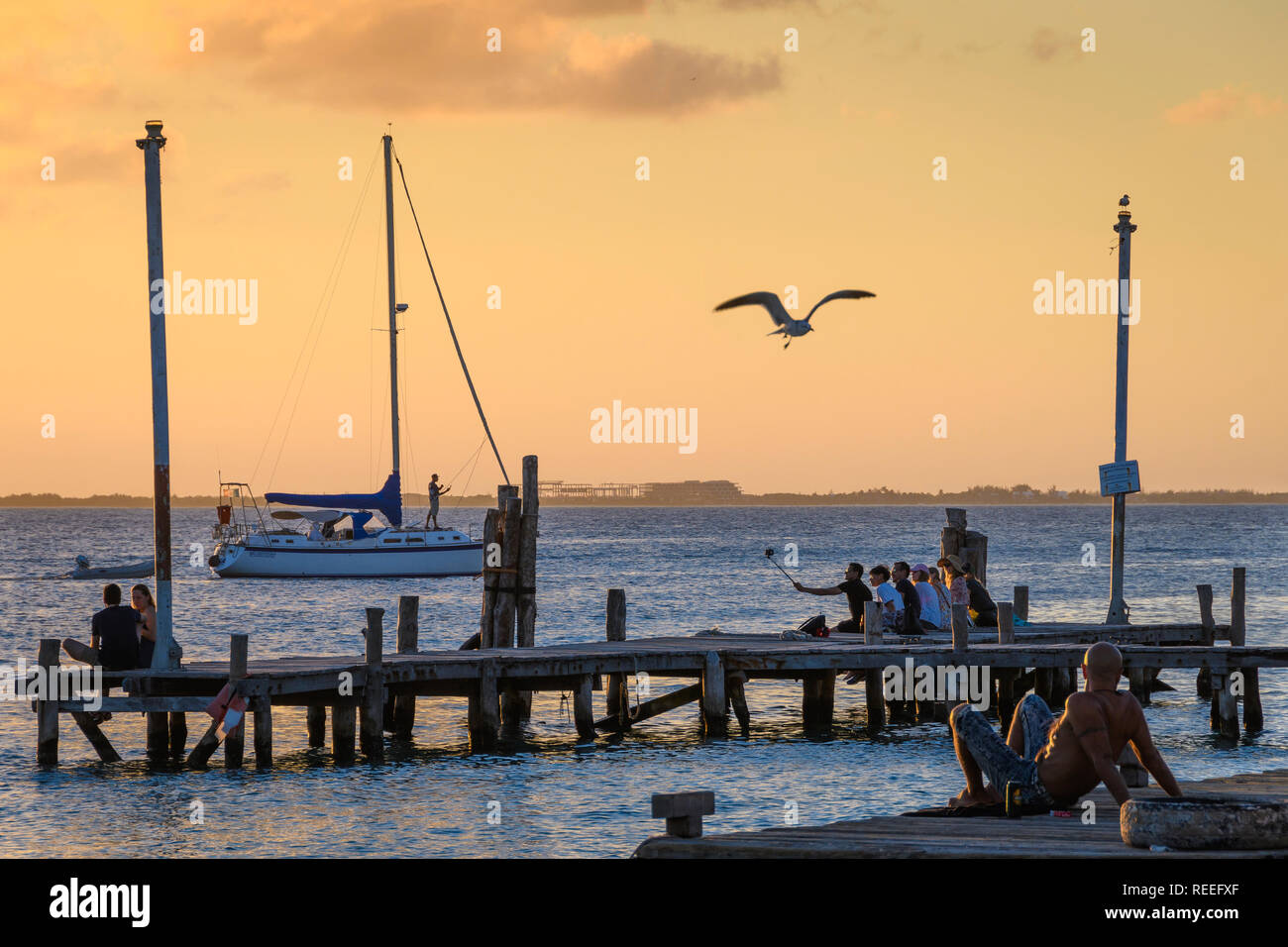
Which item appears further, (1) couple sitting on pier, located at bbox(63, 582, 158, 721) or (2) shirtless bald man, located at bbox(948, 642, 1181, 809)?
(1) couple sitting on pier, located at bbox(63, 582, 158, 721)

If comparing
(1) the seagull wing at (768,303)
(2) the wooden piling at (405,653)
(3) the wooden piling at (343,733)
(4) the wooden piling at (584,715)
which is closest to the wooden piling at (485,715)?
(4) the wooden piling at (584,715)

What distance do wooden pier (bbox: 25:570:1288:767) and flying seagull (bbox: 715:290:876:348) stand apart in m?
4.37

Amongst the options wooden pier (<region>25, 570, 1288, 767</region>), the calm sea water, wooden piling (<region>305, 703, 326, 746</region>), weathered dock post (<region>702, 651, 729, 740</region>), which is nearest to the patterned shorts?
the calm sea water

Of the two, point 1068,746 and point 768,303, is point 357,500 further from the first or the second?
point 1068,746

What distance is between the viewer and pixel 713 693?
849 inches

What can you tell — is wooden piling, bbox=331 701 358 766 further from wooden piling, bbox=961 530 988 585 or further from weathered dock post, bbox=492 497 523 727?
wooden piling, bbox=961 530 988 585

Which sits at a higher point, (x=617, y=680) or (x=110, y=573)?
(x=617, y=680)

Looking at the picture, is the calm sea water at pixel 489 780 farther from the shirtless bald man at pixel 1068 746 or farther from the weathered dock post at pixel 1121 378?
the shirtless bald man at pixel 1068 746

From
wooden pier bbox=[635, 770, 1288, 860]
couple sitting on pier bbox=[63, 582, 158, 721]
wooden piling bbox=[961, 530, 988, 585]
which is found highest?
wooden piling bbox=[961, 530, 988, 585]

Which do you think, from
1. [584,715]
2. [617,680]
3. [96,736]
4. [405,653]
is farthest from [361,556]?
[96,736]

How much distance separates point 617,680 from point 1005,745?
1309 cm

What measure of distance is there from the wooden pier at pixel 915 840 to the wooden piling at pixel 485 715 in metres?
11.0

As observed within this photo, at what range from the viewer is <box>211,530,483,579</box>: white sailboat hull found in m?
67.2
